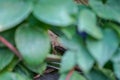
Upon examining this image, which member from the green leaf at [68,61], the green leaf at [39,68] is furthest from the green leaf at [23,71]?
the green leaf at [68,61]

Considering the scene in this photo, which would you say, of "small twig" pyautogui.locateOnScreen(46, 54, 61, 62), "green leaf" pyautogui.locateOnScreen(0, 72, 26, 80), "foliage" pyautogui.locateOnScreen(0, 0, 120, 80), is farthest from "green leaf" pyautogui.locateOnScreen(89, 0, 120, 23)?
"green leaf" pyautogui.locateOnScreen(0, 72, 26, 80)

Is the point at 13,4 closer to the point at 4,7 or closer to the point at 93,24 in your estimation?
the point at 4,7

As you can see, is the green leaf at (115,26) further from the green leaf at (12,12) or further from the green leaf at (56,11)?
the green leaf at (12,12)

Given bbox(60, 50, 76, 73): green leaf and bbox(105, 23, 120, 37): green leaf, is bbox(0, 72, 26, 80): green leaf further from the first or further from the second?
bbox(105, 23, 120, 37): green leaf

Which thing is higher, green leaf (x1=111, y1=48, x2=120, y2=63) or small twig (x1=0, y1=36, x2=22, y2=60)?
green leaf (x1=111, y1=48, x2=120, y2=63)

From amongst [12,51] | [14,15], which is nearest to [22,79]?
[12,51]

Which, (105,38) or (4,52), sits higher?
(105,38)
